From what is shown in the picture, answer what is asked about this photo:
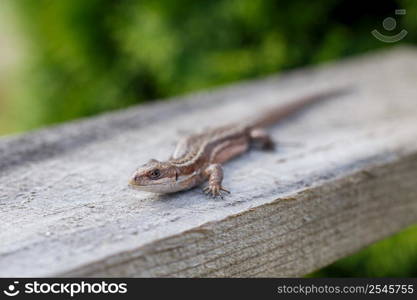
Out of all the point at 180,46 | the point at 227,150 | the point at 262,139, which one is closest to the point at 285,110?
the point at 262,139

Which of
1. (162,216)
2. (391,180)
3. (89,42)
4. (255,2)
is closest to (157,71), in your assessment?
(89,42)

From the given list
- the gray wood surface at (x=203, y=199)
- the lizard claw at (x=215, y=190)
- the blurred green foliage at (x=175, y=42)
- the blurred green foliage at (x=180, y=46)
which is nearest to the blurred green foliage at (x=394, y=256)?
the blurred green foliage at (x=180, y=46)

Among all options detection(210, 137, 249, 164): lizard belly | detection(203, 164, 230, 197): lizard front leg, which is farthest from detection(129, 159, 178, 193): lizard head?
detection(210, 137, 249, 164): lizard belly

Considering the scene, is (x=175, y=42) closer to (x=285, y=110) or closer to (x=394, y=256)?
(x=285, y=110)

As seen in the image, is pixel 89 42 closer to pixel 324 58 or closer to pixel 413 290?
pixel 324 58

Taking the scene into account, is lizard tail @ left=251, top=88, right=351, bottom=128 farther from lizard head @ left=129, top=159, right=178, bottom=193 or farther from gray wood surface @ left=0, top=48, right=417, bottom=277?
lizard head @ left=129, top=159, right=178, bottom=193

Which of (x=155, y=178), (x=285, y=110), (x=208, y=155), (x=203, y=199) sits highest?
(x=285, y=110)

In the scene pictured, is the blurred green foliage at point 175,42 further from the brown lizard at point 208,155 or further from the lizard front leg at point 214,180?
the lizard front leg at point 214,180
